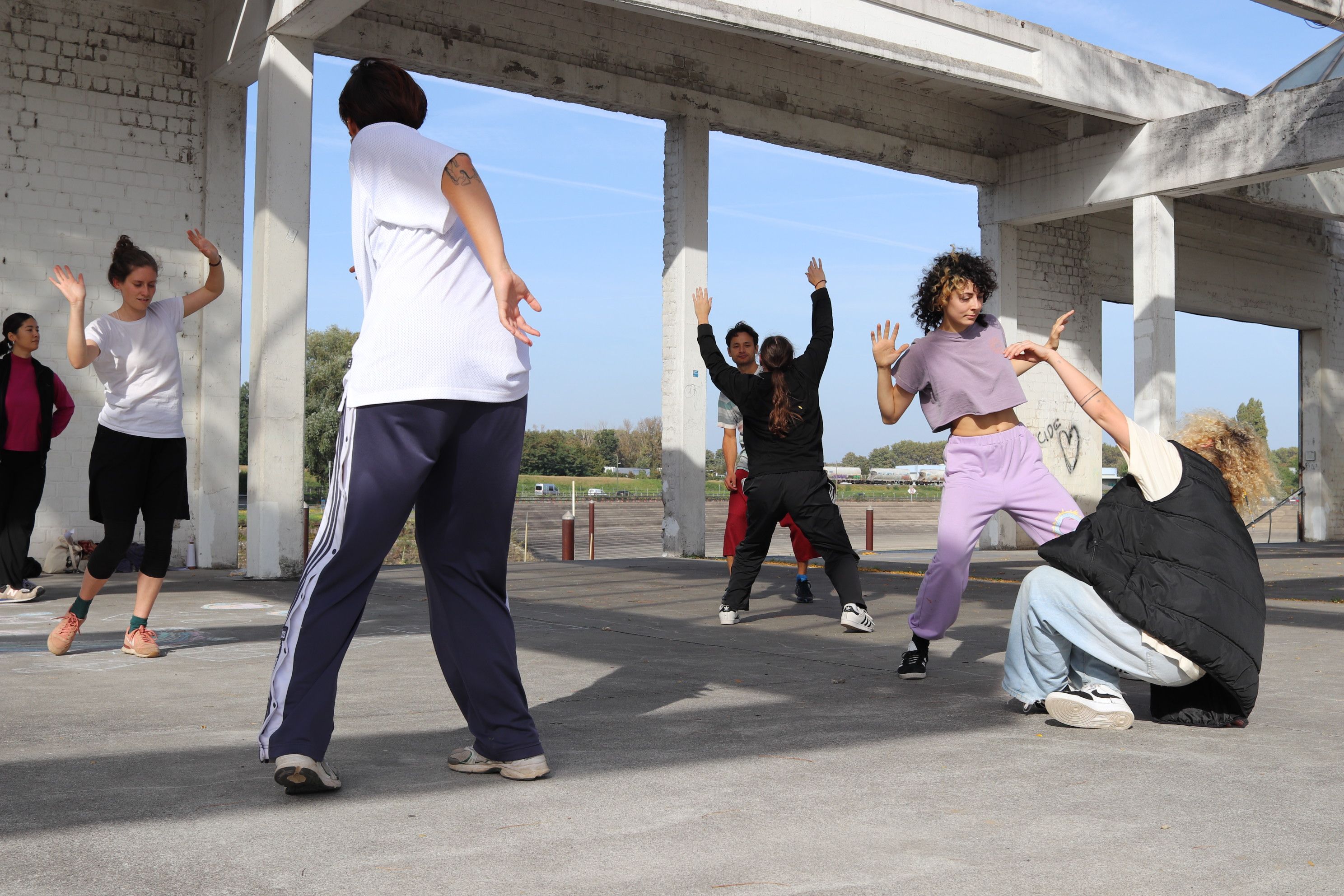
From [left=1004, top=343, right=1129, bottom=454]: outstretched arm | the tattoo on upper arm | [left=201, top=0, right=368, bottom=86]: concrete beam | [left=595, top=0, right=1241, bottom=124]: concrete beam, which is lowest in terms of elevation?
[left=1004, top=343, right=1129, bottom=454]: outstretched arm

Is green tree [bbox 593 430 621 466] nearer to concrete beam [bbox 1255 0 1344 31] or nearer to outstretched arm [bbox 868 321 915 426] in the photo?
concrete beam [bbox 1255 0 1344 31]

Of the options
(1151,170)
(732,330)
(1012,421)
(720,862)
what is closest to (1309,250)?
(1151,170)

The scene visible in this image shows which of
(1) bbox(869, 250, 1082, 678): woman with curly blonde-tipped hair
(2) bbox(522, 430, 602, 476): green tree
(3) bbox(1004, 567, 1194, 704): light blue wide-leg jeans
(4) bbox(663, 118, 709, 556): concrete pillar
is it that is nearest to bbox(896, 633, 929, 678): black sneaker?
(1) bbox(869, 250, 1082, 678): woman with curly blonde-tipped hair

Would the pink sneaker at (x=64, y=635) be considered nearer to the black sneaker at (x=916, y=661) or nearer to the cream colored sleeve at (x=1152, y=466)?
the black sneaker at (x=916, y=661)

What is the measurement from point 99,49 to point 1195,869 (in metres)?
11.0

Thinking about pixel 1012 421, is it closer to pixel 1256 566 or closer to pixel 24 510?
pixel 1256 566

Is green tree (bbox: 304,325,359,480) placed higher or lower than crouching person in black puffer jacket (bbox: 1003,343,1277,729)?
higher

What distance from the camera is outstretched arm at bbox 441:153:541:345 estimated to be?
2654 millimetres

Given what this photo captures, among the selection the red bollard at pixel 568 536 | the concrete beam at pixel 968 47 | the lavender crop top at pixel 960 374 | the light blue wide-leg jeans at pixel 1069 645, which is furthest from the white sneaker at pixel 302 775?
the red bollard at pixel 568 536

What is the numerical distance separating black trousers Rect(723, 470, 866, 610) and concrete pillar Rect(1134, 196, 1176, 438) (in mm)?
10606

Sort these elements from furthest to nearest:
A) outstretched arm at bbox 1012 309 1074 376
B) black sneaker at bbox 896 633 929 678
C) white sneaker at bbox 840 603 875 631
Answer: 1. white sneaker at bbox 840 603 875 631
2. black sneaker at bbox 896 633 929 678
3. outstretched arm at bbox 1012 309 1074 376

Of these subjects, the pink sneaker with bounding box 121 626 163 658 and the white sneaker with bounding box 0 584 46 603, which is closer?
the pink sneaker with bounding box 121 626 163 658

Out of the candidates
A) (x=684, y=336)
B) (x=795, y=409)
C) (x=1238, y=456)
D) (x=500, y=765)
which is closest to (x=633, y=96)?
(x=684, y=336)

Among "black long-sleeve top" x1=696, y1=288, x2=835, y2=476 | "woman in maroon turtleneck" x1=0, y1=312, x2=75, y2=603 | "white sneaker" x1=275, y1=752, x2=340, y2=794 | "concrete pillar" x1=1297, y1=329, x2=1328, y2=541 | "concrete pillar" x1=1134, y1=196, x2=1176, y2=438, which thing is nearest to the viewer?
"white sneaker" x1=275, y1=752, x2=340, y2=794
